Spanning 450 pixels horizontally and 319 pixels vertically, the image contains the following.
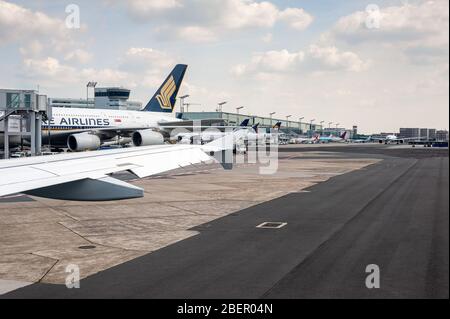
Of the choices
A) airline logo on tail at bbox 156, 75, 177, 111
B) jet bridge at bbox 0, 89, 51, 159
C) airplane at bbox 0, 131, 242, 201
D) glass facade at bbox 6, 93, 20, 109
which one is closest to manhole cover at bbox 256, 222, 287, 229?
airplane at bbox 0, 131, 242, 201

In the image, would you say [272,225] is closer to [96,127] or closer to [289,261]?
[289,261]

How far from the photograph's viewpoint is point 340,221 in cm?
1809

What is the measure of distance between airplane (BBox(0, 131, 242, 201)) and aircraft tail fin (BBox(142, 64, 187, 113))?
54058 millimetres

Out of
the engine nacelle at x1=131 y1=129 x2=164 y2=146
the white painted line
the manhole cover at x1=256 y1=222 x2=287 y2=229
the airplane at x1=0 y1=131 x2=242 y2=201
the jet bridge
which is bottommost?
the white painted line

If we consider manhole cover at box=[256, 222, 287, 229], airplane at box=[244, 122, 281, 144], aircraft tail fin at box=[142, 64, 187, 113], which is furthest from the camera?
airplane at box=[244, 122, 281, 144]

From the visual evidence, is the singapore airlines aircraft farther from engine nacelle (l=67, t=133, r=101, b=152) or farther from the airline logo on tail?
the airline logo on tail

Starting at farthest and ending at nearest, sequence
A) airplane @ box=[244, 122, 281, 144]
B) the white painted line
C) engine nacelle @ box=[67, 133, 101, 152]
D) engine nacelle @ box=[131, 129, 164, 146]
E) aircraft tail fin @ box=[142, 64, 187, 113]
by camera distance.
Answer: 1. airplane @ box=[244, 122, 281, 144]
2. aircraft tail fin @ box=[142, 64, 187, 113]
3. engine nacelle @ box=[67, 133, 101, 152]
4. engine nacelle @ box=[131, 129, 164, 146]
5. the white painted line

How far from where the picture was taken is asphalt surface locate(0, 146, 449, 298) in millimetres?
9750

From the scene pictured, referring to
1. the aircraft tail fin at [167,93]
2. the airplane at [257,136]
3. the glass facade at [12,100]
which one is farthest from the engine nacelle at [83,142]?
the airplane at [257,136]

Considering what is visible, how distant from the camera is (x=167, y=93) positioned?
213 feet

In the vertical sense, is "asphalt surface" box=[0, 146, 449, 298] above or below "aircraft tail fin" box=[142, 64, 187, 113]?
below

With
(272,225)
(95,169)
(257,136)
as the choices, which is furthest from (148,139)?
(257,136)
